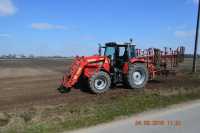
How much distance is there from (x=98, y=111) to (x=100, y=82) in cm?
440

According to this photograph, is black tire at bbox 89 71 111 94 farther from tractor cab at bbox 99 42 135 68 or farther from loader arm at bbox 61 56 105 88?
tractor cab at bbox 99 42 135 68

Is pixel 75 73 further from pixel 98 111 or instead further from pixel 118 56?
pixel 98 111

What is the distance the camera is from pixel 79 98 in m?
14.0

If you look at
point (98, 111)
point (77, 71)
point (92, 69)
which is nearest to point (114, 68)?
point (92, 69)

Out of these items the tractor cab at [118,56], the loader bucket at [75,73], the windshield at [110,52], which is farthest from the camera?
the windshield at [110,52]

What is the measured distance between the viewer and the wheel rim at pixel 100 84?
50.9ft

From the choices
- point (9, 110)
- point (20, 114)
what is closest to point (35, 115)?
point (20, 114)

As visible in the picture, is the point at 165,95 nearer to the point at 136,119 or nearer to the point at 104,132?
the point at 136,119

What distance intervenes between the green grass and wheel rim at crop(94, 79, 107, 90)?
1.76 meters

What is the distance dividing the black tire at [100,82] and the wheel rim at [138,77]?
168cm

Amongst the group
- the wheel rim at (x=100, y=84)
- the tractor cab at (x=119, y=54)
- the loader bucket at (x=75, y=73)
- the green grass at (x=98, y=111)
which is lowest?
the green grass at (x=98, y=111)

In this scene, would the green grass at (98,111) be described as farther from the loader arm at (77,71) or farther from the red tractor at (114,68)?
the loader arm at (77,71)

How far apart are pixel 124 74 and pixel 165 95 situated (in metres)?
2.51

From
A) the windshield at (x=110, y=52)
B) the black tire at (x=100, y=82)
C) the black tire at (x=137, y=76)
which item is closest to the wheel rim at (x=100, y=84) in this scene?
the black tire at (x=100, y=82)
